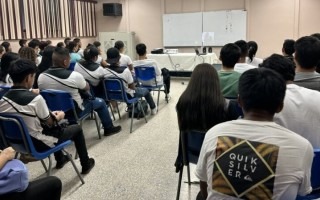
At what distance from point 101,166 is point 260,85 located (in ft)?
7.79

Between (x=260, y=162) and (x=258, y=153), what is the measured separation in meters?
0.03

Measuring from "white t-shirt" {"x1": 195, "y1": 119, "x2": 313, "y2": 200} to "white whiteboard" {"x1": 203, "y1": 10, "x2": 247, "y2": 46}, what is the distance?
8236mm

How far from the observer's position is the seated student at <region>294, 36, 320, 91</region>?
228 cm

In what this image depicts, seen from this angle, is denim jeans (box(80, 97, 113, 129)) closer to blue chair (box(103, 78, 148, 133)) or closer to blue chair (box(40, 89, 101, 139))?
blue chair (box(103, 78, 148, 133))

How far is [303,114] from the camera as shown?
67.7 inches

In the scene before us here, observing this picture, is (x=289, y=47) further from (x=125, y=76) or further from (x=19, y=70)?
(x=19, y=70)

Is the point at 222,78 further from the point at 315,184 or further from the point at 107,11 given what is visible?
the point at 107,11

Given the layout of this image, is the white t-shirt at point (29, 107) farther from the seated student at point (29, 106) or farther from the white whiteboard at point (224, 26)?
the white whiteboard at point (224, 26)

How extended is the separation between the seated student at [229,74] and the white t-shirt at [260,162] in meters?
1.47

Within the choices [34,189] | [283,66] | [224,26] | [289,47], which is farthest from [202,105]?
[224,26]

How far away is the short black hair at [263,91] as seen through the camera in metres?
1.19

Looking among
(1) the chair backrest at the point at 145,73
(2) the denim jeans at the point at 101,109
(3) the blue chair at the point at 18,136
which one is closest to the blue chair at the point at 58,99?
(2) the denim jeans at the point at 101,109

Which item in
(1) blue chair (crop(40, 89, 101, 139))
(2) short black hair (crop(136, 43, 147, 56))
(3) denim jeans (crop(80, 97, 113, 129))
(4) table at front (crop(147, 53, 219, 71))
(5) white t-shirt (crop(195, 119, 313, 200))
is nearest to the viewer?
(5) white t-shirt (crop(195, 119, 313, 200))

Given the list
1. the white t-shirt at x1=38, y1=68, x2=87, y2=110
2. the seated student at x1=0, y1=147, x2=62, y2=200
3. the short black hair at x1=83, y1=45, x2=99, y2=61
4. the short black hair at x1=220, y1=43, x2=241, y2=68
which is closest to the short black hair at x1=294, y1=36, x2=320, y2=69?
the short black hair at x1=220, y1=43, x2=241, y2=68
